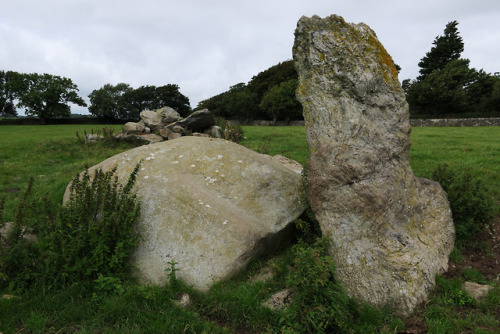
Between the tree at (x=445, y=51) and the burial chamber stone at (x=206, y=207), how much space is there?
66.4 metres

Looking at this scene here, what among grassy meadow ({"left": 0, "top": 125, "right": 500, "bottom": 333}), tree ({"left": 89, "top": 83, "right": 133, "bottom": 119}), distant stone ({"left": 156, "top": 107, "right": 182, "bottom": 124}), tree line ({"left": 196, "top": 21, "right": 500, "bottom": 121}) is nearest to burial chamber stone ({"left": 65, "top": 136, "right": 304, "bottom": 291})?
grassy meadow ({"left": 0, "top": 125, "right": 500, "bottom": 333})

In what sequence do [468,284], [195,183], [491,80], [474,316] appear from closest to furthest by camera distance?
1. [474,316]
2. [468,284]
3. [195,183]
4. [491,80]

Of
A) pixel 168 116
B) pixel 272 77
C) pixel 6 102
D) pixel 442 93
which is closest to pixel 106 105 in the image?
pixel 6 102

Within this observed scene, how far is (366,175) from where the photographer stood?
16.8ft

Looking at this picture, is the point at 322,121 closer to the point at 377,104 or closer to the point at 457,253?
the point at 377,104

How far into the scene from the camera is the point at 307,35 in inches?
228

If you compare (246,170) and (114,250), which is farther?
(246,170)

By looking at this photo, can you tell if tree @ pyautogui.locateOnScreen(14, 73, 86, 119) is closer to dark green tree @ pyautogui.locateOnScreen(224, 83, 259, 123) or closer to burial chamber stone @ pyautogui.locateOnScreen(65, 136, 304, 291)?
dark green tree @ pyautogui.locateOnScreen(224, 83, 259, 123)

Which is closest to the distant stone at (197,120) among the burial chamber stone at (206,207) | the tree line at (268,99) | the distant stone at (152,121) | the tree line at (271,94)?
the distant stone at (152,121)

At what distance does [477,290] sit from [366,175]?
2.42 meters

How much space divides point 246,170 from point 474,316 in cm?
470

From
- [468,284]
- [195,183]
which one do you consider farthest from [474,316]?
[195,183]

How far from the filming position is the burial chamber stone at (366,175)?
185 inches

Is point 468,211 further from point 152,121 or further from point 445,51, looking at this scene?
point 445,51
